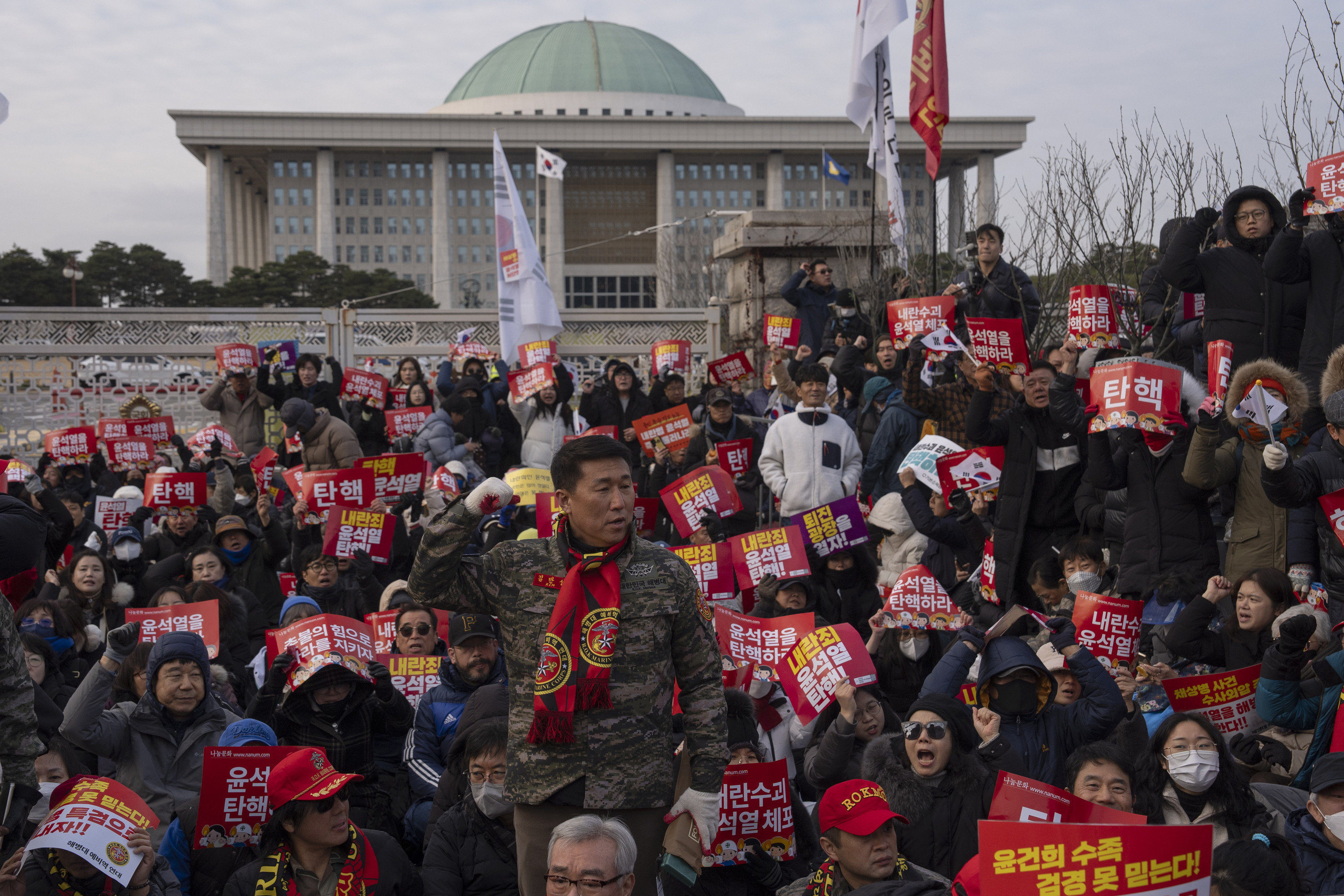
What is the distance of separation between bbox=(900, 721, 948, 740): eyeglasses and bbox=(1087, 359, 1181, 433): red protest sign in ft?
8.08

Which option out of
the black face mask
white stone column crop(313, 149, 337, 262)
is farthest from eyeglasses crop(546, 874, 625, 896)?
white stone column crop(313, 149, 337, 262)

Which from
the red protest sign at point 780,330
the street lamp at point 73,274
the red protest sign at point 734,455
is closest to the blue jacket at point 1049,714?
the red protest sign at point 734,455

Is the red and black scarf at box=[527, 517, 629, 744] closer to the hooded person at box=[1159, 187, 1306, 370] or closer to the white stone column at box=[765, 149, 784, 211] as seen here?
the hooded person at box=[1159, 187, 1306, 370]

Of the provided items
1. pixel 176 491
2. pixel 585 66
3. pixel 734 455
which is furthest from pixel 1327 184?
pixel 585 66

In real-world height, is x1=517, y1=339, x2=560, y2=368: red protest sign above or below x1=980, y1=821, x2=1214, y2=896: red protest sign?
above

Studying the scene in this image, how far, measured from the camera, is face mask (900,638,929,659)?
625cm

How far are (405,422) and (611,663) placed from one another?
30.7ft

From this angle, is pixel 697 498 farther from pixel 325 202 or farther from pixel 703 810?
pixel 325 202

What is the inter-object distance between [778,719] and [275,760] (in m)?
2.27

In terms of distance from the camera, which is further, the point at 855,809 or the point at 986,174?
the point at 986,174

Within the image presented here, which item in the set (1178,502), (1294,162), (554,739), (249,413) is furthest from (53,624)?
(1294,162)

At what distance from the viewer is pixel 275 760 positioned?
464cm

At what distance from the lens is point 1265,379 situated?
20.8 feet

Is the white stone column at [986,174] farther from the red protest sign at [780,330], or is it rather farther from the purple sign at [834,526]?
the purple sign at [834,526]
